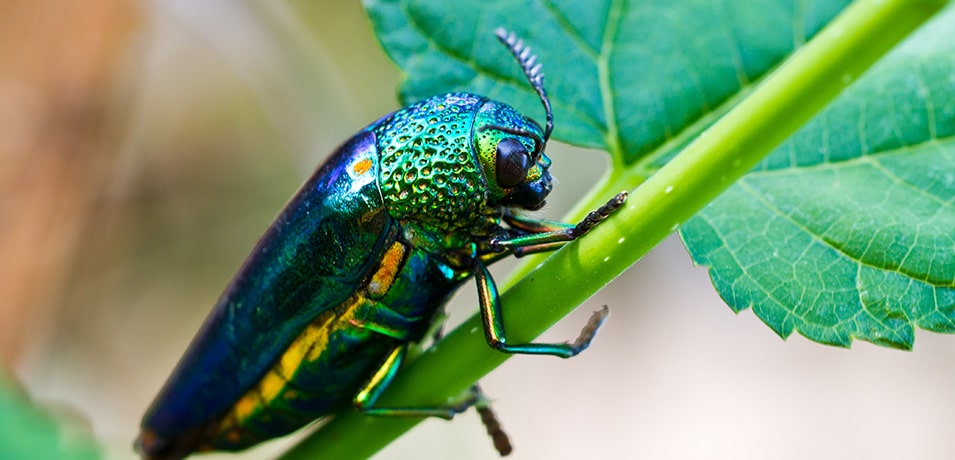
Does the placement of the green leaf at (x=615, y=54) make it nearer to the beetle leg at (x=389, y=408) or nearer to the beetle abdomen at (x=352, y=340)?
the beetle abdomen at (x=352, y=340)

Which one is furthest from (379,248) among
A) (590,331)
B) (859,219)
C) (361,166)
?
(859,219)

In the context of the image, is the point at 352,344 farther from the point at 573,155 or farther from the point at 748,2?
the point at 573,155

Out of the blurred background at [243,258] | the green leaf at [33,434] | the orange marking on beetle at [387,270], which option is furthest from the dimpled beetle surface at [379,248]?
the blurred background at [243,258]

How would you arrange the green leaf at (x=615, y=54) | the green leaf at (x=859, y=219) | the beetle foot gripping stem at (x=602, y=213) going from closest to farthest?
1. the beetle foot gripping stem at (x=602, y=213)
2. the green leaf at (x=859, y=219)
3. the green leaf at (x=615, y=54)

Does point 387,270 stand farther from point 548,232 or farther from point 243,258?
point 243,258

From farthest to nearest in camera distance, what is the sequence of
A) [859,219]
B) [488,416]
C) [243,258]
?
[243,258]
[488,416]
[859,219]

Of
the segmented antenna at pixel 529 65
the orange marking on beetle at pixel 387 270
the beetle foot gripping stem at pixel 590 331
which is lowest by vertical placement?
the beetle foot gripping stem at pixel 590 331
